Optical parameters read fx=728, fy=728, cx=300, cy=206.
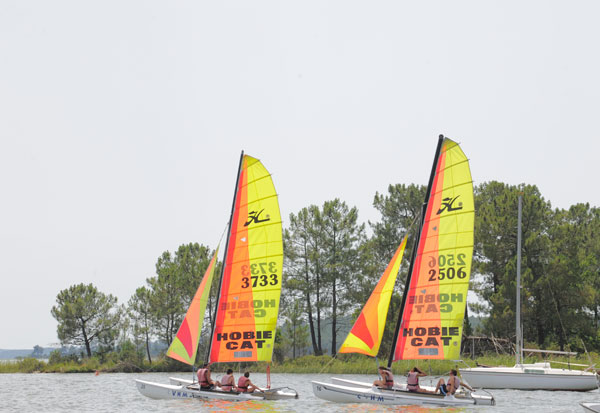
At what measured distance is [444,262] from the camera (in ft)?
95.7

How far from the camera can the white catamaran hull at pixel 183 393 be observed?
28.7 meters

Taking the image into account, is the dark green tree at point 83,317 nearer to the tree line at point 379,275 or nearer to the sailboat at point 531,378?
the tree line at point 379,275

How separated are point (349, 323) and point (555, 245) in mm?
21790

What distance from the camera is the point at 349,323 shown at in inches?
2766

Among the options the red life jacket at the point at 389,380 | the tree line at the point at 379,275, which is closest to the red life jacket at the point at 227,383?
the red life jacket at the point at 389,380

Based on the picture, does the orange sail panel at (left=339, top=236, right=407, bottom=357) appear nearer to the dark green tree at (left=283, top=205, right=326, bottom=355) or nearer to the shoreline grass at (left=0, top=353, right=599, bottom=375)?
the shoreline grass at (left=0, top=353, right=599, bottom=375)

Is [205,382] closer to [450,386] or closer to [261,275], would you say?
[261,275]

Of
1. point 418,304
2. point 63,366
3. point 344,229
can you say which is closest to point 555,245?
point 344,229

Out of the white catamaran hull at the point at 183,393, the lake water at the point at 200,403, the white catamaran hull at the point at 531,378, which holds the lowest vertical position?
the lake water at the point at 200,403

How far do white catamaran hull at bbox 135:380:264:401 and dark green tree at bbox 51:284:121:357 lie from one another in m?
48.1

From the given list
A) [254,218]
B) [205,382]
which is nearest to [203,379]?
[205,382]

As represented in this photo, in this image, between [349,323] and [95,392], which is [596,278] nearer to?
[349,323]

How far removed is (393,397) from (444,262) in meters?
5.71

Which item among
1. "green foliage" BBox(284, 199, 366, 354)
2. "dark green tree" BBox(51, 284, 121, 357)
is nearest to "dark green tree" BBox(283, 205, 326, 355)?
"green foliage" BBox(284, 199, 366, 354)
